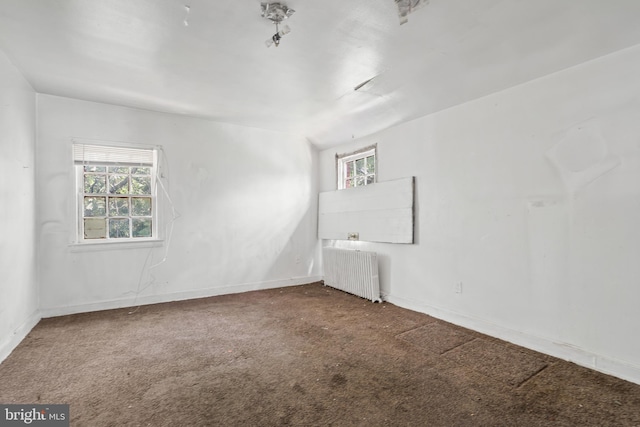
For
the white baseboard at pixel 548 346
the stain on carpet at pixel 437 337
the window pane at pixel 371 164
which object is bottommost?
the stain on carpet at pixel 437 337

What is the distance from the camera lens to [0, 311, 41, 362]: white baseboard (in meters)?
2.62

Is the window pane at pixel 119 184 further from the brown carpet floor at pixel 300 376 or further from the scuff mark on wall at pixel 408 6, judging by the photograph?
the scuff mark on wall at pixel 408 6

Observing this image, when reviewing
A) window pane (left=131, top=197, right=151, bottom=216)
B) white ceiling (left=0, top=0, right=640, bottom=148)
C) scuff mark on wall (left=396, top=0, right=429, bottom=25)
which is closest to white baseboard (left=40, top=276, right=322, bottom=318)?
window pane (left=131, top=197, right=151, bottom=216)

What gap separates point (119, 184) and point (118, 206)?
289mm

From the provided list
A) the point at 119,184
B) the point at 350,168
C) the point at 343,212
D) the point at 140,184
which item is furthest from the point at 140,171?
the point at 350,168

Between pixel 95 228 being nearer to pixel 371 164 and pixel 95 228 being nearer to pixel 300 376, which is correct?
pixel 300 376

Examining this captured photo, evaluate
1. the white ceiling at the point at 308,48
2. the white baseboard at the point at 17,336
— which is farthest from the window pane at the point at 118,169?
the white baseboard at the point at 17,336

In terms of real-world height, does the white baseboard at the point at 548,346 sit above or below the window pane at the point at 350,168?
below

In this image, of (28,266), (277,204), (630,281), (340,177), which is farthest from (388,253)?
(28,266)

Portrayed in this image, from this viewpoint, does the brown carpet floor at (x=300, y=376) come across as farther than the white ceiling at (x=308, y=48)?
No

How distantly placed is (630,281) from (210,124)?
4.92m

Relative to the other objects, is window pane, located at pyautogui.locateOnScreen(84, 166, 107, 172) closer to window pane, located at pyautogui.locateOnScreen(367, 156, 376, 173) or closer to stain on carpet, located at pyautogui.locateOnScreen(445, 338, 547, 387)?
window pane, located at pyautogui.locateOnScreen(367, 156, 376, 173)

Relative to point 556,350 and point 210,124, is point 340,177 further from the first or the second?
point 556,350

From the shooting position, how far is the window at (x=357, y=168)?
475 centimetres
